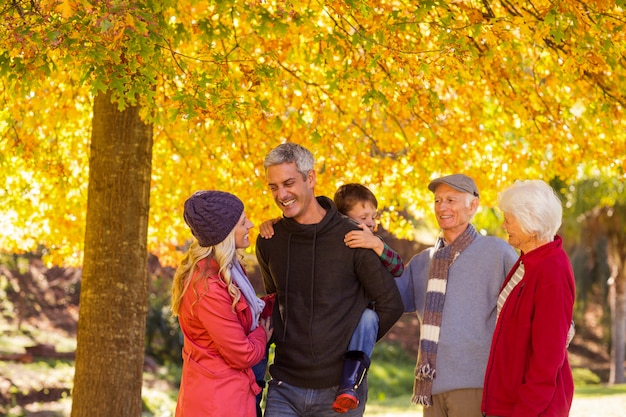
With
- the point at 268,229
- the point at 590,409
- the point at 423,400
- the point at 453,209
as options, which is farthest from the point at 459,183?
the point at 590,409

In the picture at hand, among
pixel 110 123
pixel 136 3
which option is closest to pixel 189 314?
pixel 136 3

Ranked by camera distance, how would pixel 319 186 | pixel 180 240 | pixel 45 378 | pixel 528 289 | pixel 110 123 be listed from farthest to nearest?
1. pixel 45 378
2. pixel 180 240
3. pixel 319 186
4. pixel 110 123
5. pixel 528 289

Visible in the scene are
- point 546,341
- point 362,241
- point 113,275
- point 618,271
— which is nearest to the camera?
point 546,341

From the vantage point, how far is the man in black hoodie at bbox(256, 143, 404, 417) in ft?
15.7

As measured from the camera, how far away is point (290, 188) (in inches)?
190

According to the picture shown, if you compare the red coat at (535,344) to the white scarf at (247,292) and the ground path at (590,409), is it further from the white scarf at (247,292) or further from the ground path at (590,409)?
the ground path at (590,409)

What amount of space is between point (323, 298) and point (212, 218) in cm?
76

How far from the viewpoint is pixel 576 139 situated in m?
9.11

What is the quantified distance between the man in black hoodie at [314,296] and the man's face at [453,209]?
0.54 m

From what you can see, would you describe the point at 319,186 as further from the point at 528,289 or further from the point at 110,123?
the point at 528,289

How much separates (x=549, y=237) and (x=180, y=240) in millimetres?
6828

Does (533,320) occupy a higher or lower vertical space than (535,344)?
higher

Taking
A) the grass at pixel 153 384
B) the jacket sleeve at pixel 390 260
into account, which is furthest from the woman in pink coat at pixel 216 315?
the grass at pixel 153 384

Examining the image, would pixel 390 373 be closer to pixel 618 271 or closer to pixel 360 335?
pixel 618 271
